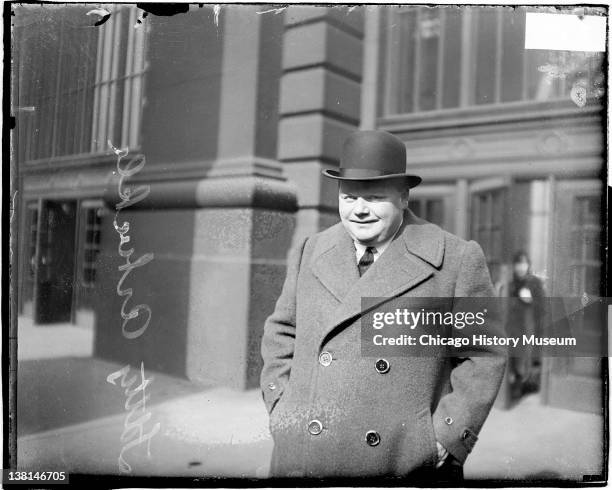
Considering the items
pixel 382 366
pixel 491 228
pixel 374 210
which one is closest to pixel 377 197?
pixel 374 210

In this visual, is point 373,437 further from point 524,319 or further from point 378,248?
point 524,319

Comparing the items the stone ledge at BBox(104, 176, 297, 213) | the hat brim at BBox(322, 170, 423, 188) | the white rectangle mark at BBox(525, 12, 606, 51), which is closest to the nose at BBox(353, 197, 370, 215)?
the hat brim at BBox(322, 170, 423, 188)

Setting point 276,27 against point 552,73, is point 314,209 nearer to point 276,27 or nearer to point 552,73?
point 276,27

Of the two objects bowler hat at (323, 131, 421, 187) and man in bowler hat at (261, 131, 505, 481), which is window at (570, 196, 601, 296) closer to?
man in bowler hat at (261, 131, 505, 481)

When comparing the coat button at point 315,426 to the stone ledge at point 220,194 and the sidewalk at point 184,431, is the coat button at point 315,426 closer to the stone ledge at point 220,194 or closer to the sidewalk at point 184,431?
the sidewalk at point 184,431

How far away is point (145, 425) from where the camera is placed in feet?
10.7

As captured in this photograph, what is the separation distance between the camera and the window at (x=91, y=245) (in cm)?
324

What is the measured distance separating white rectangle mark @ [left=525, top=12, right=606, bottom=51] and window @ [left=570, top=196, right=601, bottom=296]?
0.83 meters

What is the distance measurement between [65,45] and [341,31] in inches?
60.8

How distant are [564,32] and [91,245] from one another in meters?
2.85

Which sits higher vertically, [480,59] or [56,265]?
[480,59]

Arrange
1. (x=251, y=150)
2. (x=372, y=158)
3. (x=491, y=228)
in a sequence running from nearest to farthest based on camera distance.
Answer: (x=372, y=158) < (x=491, y=228) < (x=251, y=150)

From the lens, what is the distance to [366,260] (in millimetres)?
2861

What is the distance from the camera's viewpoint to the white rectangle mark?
3.15 m
